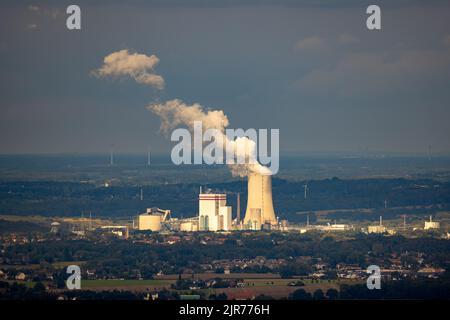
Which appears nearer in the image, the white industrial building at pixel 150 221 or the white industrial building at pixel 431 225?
the white industrial building at pixel 150 221

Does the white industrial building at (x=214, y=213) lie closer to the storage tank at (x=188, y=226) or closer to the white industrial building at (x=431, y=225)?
the storage tank at (x=188, y=226)

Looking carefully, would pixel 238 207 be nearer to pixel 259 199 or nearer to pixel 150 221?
pixel 259 199

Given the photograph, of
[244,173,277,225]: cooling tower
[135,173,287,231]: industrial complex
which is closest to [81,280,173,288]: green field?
[135,173,287,231]: industrial complex

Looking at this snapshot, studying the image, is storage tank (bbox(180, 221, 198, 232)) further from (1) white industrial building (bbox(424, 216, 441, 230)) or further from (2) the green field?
(2) the green field

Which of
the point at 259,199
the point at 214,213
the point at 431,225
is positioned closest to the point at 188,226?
the point at 214,213

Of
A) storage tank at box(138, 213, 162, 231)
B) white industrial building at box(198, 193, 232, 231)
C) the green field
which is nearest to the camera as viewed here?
the green field

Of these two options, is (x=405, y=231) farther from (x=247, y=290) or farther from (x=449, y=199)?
(x=247, y=290)

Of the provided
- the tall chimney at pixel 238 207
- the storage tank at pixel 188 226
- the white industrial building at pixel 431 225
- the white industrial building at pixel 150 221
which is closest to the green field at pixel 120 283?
the storage tank at pixel 188 226
